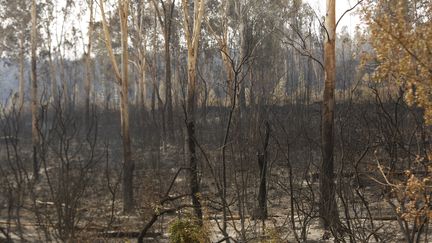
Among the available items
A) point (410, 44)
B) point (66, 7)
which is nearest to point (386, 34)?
point (410, 44)

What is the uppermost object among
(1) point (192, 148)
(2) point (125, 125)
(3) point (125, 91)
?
(3) point (125, 91)

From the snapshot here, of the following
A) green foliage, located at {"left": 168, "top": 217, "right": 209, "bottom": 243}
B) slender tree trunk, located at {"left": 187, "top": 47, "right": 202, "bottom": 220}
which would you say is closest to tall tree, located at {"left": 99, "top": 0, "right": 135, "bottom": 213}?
→ slender tree trunk, located at {"left": 187, "top": 47, "right": 202, "bottom": 220}

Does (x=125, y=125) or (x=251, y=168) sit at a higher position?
(x=125, y=125)

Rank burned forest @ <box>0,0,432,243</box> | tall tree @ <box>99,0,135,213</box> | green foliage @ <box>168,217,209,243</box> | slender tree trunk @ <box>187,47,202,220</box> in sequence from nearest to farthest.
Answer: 1. burned forest @ <box>0,0,432,243</box>
2. green foliage @ <box>168,217,209,243</box>
3. slender tree trunk @ <box>187,47,202,220</box>
4. tall tree @ <box>99,0,135,213</box>

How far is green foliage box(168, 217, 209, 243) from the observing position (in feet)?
21.3

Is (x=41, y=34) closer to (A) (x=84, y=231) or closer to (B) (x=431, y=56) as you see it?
(A) (x=84, y=231)

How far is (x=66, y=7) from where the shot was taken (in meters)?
34.0

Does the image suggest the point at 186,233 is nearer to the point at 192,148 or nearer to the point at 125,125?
the point at 192,148

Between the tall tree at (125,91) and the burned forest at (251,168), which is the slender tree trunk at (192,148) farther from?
the tall tree at (125,91)

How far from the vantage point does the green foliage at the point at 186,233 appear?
649 cm

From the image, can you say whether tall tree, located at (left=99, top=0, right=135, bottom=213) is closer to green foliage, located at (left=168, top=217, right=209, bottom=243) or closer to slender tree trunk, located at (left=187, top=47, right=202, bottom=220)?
slender tree trunk, located at (left=187, top=47, right=202, bottom=220)

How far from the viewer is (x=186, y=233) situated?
6.53m

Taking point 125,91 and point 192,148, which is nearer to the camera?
point 192,148

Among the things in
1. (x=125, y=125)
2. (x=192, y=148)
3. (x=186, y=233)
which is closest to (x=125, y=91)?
(x=125, y=125)
